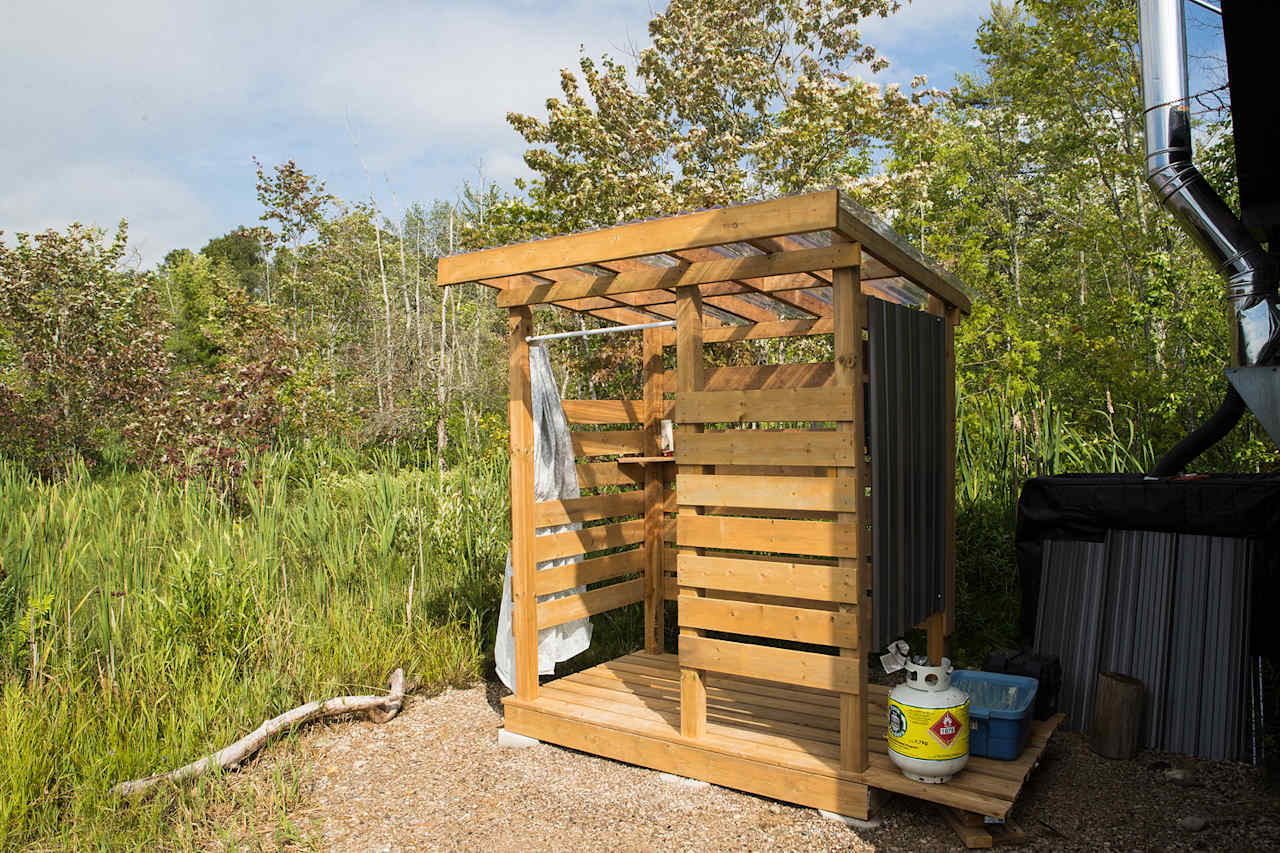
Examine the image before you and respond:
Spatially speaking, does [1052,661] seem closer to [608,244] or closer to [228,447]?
[608,244]

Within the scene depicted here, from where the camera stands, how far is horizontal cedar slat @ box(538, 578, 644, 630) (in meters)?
3.90

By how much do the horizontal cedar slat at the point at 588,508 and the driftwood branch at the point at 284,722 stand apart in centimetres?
120

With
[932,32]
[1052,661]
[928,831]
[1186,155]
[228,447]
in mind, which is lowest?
[928,831]

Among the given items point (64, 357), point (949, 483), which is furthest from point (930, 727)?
point (64, 357)

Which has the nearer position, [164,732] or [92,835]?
[92,835]

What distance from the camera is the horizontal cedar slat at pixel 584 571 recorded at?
388 cm

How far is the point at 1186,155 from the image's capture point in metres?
3.52

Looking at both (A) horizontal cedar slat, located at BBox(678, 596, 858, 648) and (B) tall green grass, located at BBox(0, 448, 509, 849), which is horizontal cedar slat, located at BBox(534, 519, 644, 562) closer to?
(A) horizontal cedar slat, located at BBox(678, 596, 858, 648)

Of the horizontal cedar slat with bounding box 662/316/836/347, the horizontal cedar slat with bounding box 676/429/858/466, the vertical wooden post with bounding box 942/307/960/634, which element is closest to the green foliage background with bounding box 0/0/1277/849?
the vertical wooden post with bounding box 942/307/960/634

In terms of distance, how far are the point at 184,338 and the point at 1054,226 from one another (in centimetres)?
1991

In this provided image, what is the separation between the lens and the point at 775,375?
3.95 meters

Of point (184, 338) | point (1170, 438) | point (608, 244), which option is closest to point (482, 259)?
point (608, 244)

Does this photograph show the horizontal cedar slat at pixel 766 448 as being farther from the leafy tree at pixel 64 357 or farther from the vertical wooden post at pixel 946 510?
the leafy tree at pixel 64 357

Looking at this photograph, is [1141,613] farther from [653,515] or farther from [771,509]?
[653,515]
